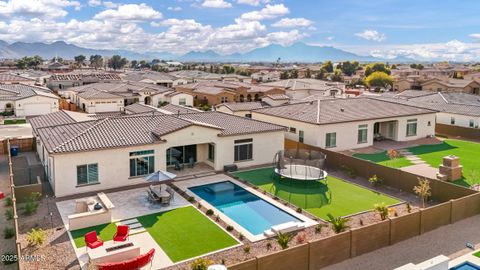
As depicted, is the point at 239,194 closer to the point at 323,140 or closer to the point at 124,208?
the point at 124,208

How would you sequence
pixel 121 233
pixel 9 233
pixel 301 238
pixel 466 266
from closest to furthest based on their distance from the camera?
pixel 466 266 < pixel 121 233 < pixel 301 238 < pixel 9 233

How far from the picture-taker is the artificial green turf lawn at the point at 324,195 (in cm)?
2280

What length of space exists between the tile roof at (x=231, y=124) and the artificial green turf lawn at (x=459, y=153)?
1365cm

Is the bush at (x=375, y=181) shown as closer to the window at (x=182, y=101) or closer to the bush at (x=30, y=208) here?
the bush at (x=30, y=208)

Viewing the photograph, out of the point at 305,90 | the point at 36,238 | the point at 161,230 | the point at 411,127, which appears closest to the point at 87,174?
the point at 36,238

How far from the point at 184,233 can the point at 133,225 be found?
279 cm

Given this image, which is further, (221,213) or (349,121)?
(349,121)

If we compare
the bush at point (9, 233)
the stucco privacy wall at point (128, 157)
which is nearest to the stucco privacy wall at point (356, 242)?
the bush at point (9, 233)

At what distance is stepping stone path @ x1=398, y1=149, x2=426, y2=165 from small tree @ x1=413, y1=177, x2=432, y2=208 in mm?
9574

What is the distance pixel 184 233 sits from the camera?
749 inches

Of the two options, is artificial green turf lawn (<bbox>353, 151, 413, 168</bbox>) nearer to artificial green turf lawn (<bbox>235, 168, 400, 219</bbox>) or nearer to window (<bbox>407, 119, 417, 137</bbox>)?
artificial green turf lawn (<bbox>235, 168, 400, 219</bbox>)

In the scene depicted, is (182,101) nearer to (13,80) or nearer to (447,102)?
(447,102)

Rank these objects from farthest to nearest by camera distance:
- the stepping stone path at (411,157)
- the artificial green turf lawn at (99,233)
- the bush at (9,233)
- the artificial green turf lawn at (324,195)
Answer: the stepping stone path at (411,157) < the artificial green turf lawn at (324,195) < the bush at (9,233) < the artificial green turf lawn at (99,233)

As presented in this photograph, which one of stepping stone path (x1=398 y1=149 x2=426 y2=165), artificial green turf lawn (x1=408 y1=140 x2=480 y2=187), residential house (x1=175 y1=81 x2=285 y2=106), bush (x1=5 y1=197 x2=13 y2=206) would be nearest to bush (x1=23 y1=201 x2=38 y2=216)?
bush (x1=5 y1=197 x2=13 y2=206)
